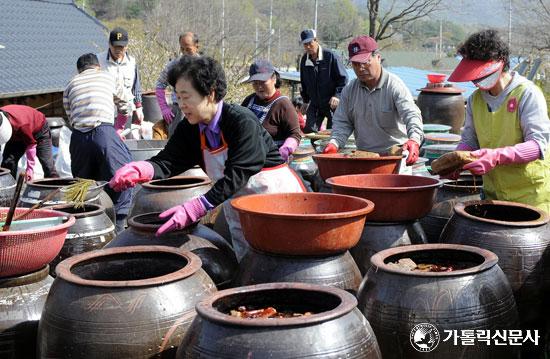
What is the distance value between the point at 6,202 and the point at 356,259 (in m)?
3.50

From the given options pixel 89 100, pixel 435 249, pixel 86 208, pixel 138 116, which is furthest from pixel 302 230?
pixel 138 116

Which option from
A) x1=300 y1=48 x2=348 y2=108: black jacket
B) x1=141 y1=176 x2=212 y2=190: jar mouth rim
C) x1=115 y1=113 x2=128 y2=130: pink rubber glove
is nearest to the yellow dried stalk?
x1=141 y1=176 x2=212 y2=190: jar mouth rim

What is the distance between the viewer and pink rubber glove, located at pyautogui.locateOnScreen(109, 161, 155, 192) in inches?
164

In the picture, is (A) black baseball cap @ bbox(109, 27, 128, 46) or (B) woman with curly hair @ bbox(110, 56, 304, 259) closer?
(B) woman with curly hair @ bbox(110, 56, 304, 259)

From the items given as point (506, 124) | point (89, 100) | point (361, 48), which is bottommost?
point (89, 100)

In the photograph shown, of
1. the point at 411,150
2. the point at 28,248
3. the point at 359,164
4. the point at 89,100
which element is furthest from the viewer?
the point at 89,100

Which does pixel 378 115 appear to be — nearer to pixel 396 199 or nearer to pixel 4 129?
pixel 396 199

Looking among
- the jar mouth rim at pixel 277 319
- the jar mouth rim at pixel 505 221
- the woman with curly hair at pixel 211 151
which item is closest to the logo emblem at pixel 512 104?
the jar mouth rim at pixel 505 221

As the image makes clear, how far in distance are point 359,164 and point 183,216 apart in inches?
56.0

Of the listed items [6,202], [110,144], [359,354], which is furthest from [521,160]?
[6,202]

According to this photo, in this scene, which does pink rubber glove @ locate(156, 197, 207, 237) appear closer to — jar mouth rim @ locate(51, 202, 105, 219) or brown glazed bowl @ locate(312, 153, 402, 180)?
jar mouth rim @ locate(51, 202, 105, 219)

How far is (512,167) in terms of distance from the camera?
4.44 meters

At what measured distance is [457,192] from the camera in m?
5.01

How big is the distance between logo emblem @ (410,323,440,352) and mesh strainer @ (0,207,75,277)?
6.01 ft
